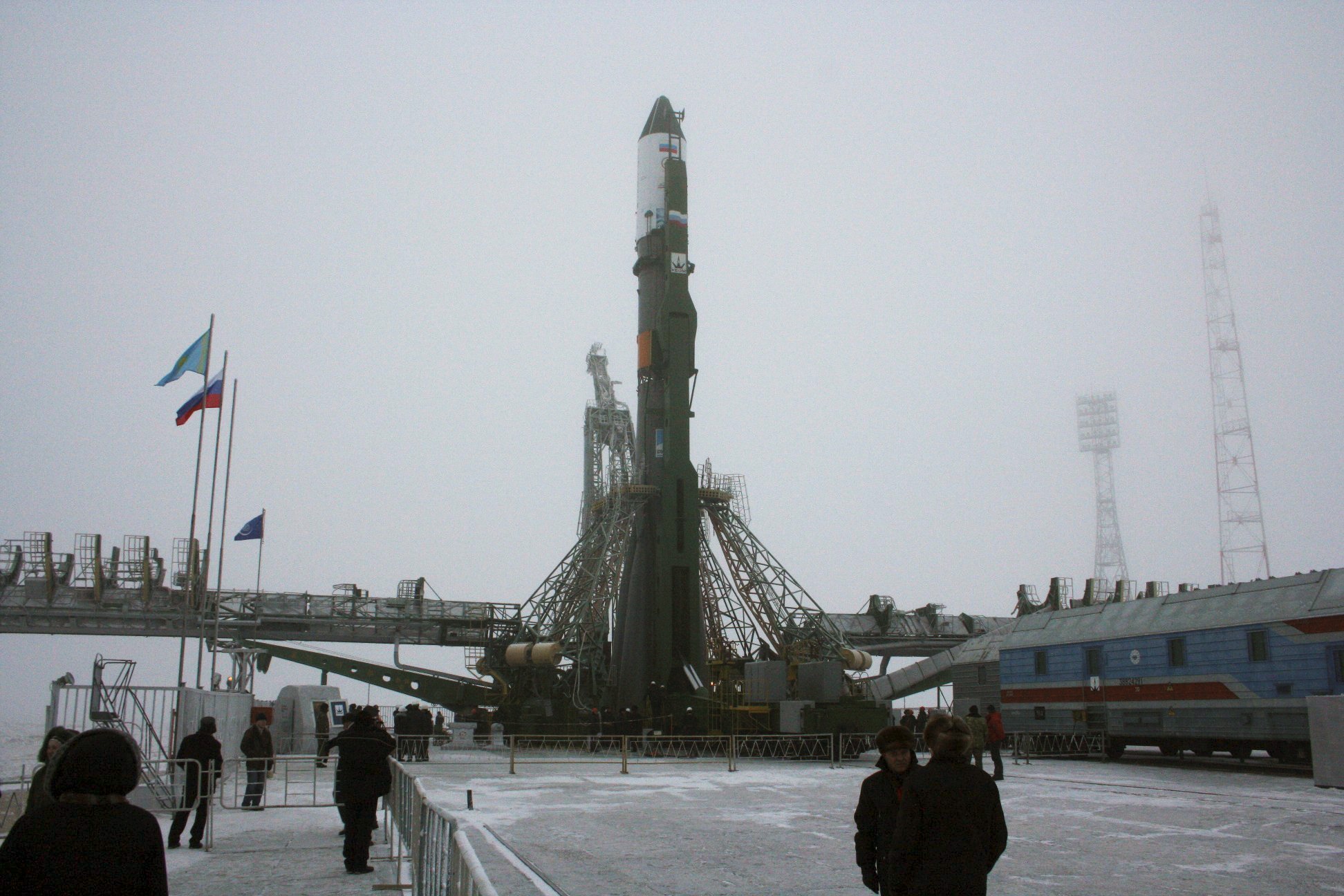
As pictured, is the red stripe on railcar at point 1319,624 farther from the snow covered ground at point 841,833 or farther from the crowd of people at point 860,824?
the crowd of people at point 860,824

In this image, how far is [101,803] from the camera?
396cm

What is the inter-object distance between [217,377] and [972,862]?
2450cm

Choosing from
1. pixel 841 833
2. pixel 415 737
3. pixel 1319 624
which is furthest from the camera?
pixel 415 737

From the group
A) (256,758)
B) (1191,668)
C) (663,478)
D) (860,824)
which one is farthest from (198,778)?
(663,478)

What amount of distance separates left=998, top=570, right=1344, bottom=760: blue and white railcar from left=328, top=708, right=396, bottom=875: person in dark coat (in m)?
18.2

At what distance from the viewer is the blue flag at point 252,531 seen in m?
30.0

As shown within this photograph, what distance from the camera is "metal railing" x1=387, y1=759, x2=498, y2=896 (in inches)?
199

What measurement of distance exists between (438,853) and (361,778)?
168 inches

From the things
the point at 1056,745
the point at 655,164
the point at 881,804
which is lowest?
the point at 1056,745

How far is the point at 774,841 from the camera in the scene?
12578 mm

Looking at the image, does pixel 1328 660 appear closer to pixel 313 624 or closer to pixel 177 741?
pixel 177 741

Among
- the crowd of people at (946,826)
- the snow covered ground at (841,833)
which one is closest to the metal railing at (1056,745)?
the snow covered ground at (841,833)

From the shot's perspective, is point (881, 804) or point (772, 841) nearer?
point (881, 804)

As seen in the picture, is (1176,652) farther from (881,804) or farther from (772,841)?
(881,804)
